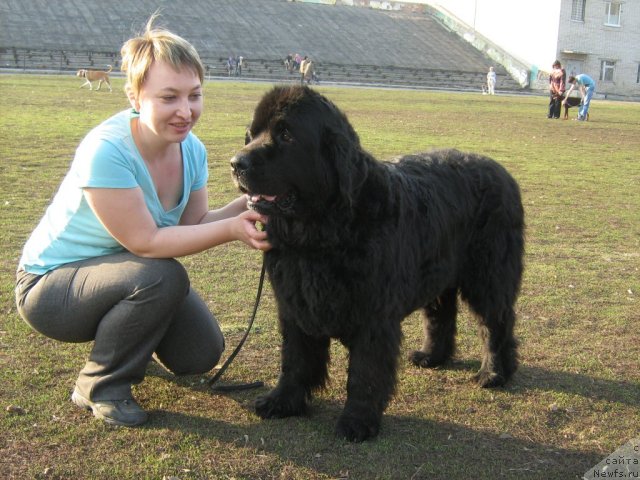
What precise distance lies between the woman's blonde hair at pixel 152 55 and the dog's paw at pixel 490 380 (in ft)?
7.82

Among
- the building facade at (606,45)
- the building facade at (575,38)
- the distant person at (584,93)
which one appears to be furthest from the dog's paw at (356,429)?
the building facade at (606,45)

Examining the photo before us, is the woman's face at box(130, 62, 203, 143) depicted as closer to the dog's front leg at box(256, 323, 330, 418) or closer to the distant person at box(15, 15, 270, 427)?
the distant person at box(15, 15, 270, 427)

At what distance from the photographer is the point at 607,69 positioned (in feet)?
212

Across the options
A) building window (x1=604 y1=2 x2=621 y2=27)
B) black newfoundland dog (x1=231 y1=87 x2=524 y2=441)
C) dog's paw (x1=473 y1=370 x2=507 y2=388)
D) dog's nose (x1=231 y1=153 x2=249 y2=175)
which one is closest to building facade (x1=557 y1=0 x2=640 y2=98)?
building window (x1=604 y1=2 x2=621 y2=27)

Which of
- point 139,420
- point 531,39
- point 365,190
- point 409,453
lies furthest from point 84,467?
point 531,39

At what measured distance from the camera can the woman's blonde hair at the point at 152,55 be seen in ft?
11.9

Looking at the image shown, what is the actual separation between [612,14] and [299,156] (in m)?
70.0

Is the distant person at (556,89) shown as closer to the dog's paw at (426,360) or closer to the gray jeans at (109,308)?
the dog's paw at (426,360)

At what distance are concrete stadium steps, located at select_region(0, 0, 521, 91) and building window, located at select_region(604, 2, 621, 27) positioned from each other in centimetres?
1188

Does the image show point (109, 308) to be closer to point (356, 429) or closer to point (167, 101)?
point (167, 101)

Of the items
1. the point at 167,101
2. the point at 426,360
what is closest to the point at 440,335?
the point at 426,360

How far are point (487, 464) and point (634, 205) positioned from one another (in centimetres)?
795

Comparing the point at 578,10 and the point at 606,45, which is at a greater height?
the point at 578,10

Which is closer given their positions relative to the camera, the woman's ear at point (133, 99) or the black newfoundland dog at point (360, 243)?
the black newfoundland dog at point (360, 243)
